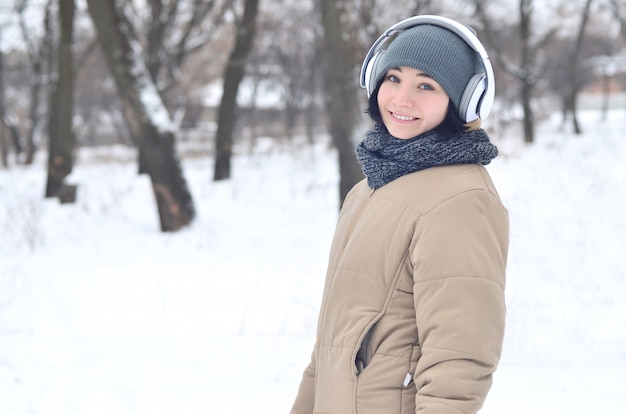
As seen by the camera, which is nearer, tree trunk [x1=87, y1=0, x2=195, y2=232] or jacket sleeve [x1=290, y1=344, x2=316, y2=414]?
jacket sleeve [x1=290, y1=344, x2=316, y2=414]

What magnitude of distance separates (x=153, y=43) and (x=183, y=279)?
845cm

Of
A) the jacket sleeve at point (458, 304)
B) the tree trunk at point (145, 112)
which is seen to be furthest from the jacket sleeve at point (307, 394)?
the tree trunk at point (145, 112)

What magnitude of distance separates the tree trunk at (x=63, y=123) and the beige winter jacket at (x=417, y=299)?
901cm

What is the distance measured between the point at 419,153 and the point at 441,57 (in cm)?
23

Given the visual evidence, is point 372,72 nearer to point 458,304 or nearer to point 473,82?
point 473,82

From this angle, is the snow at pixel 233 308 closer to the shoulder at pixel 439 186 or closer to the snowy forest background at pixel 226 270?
the snowy forest background at pixel 226 270

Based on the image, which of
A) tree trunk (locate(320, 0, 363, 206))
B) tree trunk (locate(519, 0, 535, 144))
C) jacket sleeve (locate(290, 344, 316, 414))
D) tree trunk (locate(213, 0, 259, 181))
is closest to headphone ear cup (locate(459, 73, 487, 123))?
jacket sleeve (locate(290, 344, 316, 414))

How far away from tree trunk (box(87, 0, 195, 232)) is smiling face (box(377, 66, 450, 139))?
5934mm

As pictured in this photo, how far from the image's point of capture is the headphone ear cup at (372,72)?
1.64 metres

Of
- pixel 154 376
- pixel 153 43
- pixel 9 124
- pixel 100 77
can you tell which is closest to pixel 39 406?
pixel 154 376

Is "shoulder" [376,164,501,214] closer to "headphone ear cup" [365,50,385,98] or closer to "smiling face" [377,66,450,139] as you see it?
"smiling face" [377,66,450,139]

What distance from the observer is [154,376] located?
3.74 metres

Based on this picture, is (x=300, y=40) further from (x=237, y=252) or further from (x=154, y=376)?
(x=154, y=376)

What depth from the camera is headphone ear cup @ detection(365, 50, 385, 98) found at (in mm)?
1643
